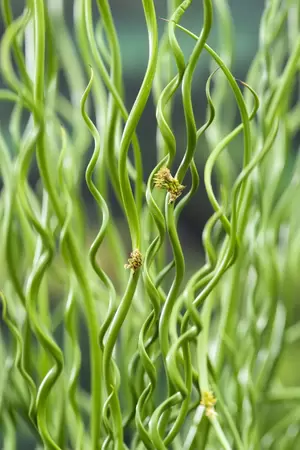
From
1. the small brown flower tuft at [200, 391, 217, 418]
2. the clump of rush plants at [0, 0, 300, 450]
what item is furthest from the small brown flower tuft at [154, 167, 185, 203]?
the small brown flower tuft at [200, 391, 217, 418]

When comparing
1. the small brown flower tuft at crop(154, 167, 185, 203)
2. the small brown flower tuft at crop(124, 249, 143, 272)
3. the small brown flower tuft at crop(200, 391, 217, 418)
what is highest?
the small brown flower tuft at crop(154, 167, 185, 203)

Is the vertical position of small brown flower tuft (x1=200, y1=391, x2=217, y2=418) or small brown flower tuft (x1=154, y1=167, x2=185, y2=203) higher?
small brown flower tuft (x1=154, y1=167, x2=185, y2=203)

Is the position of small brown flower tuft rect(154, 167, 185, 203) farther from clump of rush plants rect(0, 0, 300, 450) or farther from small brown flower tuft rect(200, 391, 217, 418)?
small brown flower tuft rect(200, 391, 217, 418)

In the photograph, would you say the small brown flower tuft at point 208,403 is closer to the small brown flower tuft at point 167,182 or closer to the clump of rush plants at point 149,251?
the clump of rush plants at point 149,251

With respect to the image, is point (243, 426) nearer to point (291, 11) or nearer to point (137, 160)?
point (137, 160)

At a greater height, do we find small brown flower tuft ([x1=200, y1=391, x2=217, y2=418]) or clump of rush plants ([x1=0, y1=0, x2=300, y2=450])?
clump of rush plants ([x1=0, y1=0, x2=300, y2=450])

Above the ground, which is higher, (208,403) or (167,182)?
(167,182)

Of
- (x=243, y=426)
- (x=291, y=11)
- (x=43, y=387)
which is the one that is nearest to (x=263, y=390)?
(x=243, y=426)

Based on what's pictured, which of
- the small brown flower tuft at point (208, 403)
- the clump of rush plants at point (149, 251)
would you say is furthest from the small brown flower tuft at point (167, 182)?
the small brown flower tuft at point (208, 403)

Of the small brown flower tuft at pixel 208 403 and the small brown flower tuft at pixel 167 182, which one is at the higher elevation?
the small brown flower tuft at pixel 167 182
